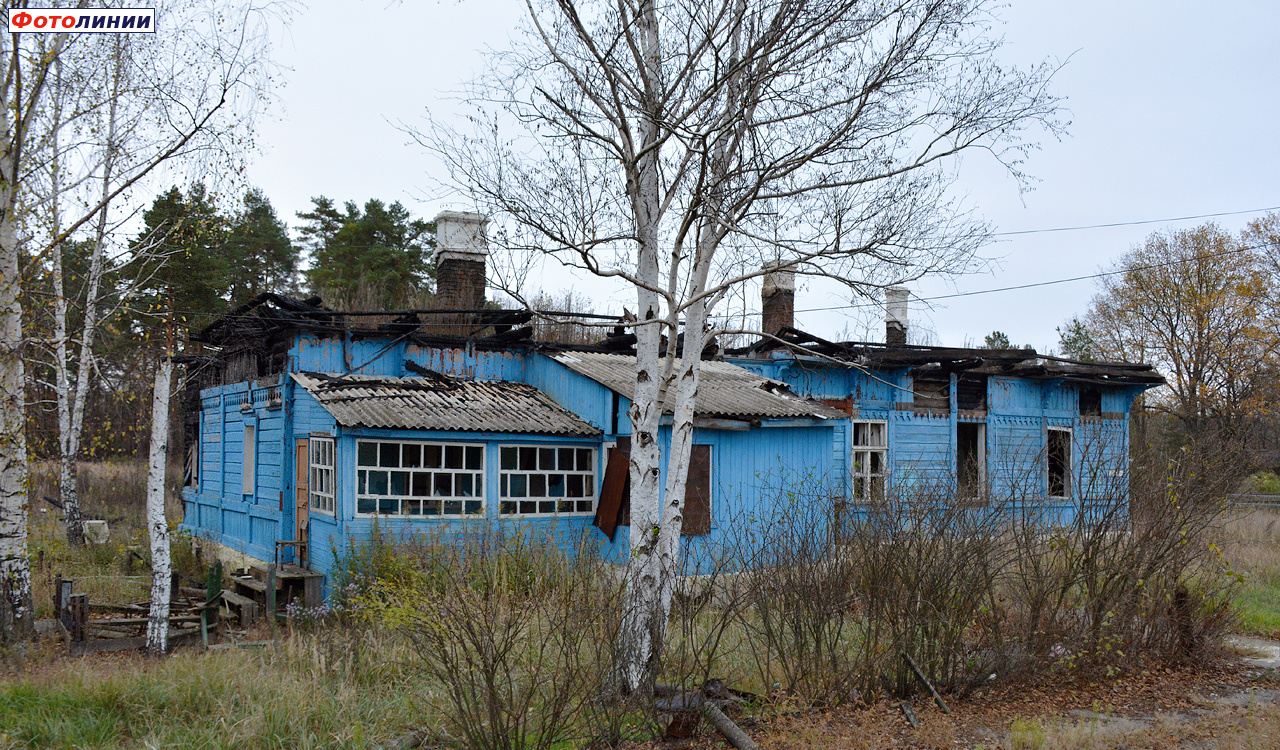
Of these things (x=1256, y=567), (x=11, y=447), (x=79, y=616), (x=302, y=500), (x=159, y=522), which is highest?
(x=11, y=447)

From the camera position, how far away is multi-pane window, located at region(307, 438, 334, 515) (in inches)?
468

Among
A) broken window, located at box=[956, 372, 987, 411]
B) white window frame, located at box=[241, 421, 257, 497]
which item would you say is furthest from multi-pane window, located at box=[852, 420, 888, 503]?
white window frame, located at box=[241, 421, 257, 497]

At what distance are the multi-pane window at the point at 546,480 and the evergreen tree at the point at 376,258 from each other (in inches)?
615

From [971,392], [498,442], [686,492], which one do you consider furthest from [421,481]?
[971,392]

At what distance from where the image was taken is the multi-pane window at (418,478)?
1160 centimetres

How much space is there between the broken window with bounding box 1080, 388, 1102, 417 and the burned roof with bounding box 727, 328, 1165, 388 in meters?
0.33

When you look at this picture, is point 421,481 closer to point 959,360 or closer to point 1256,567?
point 959,360

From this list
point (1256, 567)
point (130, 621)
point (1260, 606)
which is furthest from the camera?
point (1256, 567)

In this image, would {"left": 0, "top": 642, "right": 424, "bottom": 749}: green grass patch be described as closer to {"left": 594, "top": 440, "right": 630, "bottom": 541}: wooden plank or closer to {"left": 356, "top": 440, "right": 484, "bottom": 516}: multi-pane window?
{"left": 356, "top": 440, "right": 484, "bottom": 516}: multi-pane window

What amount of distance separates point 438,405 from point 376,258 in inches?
733

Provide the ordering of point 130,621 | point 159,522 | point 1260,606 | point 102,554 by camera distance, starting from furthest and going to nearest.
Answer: point 102,554, point 1260,606, point 130,621, point 159,522

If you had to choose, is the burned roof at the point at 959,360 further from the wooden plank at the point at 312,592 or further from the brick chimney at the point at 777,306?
the wooden plank at the point at 312,592

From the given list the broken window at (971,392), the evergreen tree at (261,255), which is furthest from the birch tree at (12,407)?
the evergreen tree at (261,255)

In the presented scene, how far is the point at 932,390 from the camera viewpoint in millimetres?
17000
